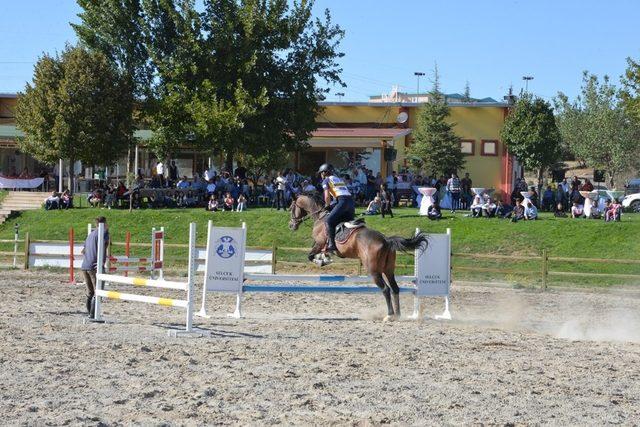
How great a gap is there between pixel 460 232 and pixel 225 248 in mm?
16113

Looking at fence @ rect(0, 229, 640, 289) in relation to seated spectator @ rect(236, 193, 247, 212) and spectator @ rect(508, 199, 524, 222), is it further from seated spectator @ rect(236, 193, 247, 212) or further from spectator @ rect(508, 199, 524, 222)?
seated spectator @ rect(236, 193, 247, 212)

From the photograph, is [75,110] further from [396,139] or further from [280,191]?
[396,139]

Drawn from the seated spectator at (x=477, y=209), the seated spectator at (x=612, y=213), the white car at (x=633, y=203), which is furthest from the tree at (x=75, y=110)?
the white car at (x=633, y=203)

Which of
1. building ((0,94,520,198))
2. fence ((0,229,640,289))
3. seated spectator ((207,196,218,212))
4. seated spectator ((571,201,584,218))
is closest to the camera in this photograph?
fence ((0,229,640,289))

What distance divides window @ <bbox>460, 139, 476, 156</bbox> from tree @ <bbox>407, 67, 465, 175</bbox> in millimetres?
1413

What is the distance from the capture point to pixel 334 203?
18062 millimetres

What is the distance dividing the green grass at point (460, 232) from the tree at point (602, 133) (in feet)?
98.2

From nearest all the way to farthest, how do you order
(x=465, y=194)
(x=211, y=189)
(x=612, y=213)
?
(x=612, y=213) → (x=211, y=189) → (x=465, y=194)

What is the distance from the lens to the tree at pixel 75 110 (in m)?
38.7

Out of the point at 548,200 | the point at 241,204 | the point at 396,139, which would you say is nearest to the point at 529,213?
the point at 548,200

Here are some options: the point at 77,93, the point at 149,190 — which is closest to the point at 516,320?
the point at 149,190

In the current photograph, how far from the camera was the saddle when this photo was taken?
57.3ft

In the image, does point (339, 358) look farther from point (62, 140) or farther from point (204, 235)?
point (62, 140)

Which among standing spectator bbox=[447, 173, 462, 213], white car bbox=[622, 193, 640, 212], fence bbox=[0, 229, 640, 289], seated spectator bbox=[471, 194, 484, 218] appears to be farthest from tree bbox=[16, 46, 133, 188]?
white car bbox=[622, 193, 640, 212]
